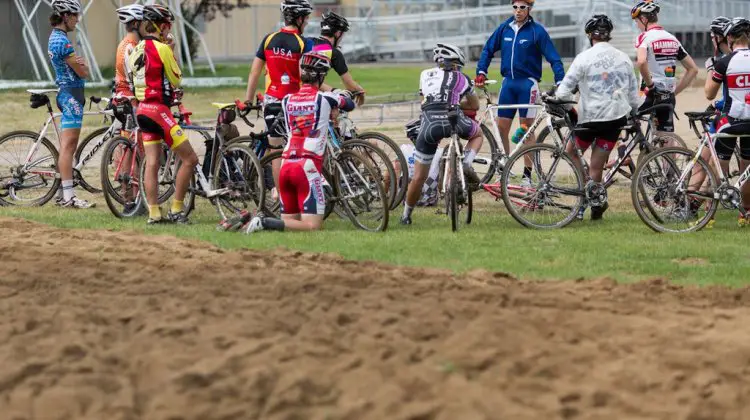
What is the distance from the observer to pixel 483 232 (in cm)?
1180

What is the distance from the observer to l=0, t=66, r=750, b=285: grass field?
981cm

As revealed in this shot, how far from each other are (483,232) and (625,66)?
2074 millimetres

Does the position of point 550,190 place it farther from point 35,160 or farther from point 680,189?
point 35,160

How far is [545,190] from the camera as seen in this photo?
12086 millimetres

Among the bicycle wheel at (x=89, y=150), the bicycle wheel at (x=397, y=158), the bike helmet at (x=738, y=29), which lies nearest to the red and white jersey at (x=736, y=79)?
the bike helmet at (x=738, y=29)

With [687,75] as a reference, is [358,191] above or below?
below

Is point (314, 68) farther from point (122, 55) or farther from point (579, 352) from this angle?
point (579, 352)

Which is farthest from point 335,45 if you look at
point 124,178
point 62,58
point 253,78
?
point 62,58

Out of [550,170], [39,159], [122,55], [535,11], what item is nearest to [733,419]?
[550,170]

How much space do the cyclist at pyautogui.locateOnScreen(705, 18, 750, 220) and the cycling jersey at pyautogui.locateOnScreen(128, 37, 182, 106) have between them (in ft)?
15.8

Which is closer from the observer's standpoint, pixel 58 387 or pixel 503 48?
pixel 58 387

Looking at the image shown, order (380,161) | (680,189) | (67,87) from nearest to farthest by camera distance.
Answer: (680,189) → (380,161) → (67,87)

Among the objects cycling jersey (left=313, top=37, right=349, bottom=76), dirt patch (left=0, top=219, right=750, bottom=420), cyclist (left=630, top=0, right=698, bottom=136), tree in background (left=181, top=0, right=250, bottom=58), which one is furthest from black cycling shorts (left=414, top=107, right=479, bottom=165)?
tree in background (left=181, top=0, right=250, bottom=58)

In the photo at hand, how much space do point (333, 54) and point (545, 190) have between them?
267cm
